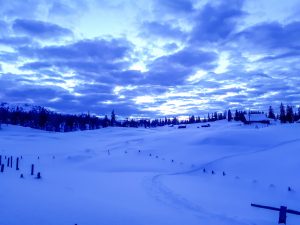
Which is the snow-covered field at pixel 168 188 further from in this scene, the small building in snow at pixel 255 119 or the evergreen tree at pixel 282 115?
the evergreen tree at pixel 282 115

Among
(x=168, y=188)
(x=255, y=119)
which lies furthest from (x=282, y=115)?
(x=168, y=188)

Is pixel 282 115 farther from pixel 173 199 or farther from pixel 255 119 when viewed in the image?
pixel 173 199

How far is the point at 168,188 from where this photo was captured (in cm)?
2100

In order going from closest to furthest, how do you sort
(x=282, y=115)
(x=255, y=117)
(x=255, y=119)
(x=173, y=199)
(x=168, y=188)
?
1. (x=173, y=199)
2. (x=168, y=188)
3. (x=255, y=119)
4. (x=255, y=117)
5. (x=282, y=115)

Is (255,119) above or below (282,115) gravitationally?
below

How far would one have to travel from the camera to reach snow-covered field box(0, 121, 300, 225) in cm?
1283

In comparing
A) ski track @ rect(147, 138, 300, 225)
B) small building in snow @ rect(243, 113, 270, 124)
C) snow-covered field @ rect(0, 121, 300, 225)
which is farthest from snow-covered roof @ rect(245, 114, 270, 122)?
ski track @ rect(147, 138, 300, 225)

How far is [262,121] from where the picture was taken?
10156 cm

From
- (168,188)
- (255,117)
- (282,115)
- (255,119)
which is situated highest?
(282,115)

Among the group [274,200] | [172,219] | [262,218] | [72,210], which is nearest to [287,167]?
[274,200]

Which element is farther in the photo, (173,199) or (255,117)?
(255,117)

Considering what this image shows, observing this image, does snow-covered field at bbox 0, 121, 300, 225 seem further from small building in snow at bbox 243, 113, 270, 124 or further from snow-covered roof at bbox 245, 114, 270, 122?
snow-covered roof at bbox 245, 114, 270, 122

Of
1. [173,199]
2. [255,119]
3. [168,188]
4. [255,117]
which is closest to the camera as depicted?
[173,199]

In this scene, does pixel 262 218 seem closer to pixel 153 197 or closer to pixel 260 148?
pixel 153 197
